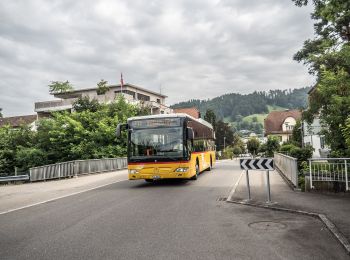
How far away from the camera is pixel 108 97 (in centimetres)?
5300

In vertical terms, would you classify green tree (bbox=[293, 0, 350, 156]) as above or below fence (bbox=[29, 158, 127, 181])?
above

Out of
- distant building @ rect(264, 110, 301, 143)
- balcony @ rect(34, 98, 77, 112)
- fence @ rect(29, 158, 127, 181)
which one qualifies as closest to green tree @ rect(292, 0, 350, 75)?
fence @ rect(29, 158, 127, 181)

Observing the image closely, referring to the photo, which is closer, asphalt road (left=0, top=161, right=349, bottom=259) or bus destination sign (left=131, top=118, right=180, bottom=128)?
asphalt road (left=0, top=161, right=349, bottom=259)

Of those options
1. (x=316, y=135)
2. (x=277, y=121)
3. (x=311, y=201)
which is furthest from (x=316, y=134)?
(x=277, y=121)

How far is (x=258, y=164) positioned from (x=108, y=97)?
4340 cm

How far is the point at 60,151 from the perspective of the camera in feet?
129

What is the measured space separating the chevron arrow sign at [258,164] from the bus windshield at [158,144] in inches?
174

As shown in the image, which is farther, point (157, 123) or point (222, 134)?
point (222, 134)

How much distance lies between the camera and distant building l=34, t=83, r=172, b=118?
55284 mm

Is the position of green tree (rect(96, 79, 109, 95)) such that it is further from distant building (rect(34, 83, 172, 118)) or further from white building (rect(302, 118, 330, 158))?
white building (rect(302, 118, 330, 158))

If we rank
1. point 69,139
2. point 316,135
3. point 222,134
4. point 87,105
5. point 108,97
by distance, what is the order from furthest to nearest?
point 222,134, point 108,97, point 316,135, point 87,105, point 69,139

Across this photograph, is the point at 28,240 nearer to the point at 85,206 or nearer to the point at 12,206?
the point at 85,206

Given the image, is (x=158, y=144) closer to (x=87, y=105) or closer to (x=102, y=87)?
(x=87, y=105)

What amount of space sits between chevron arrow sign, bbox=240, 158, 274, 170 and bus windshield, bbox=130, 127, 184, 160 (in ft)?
14.5
